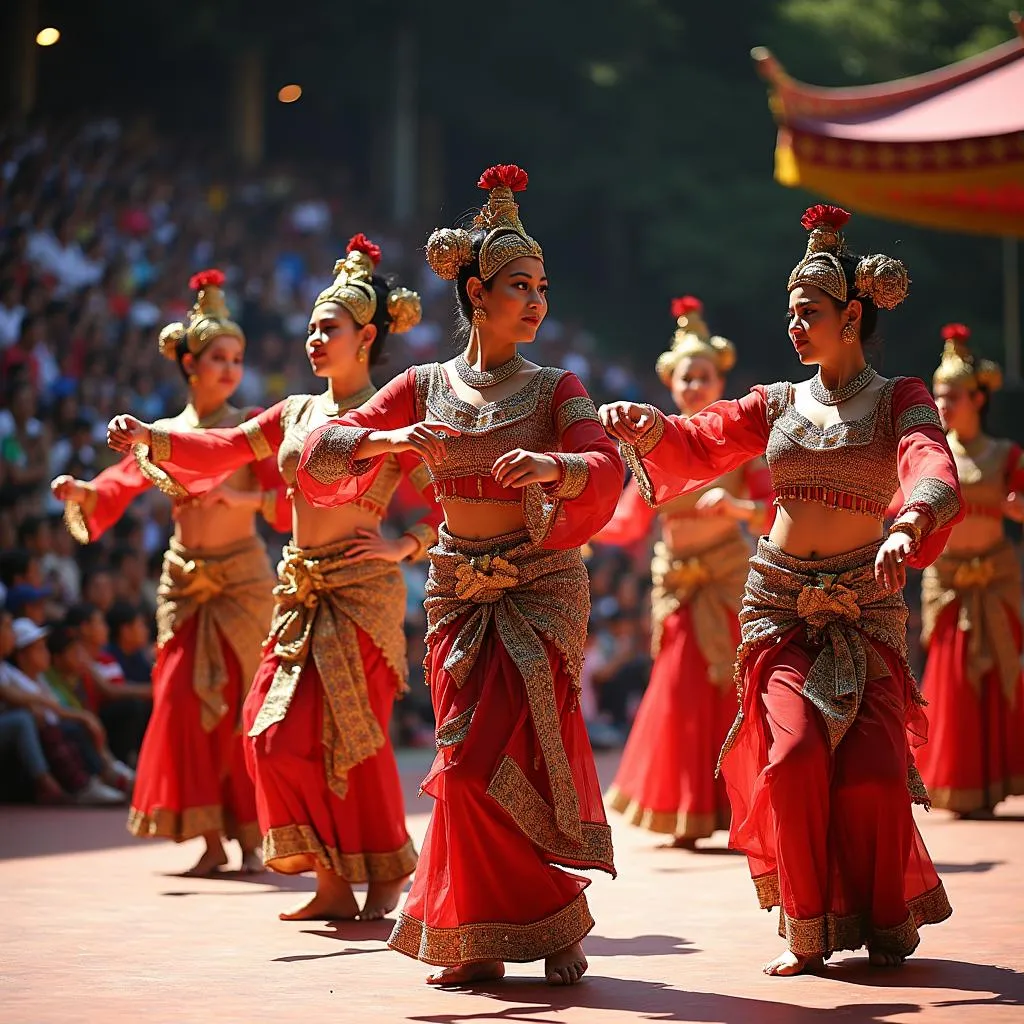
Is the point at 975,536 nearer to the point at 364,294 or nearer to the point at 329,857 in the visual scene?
the point at 364,294

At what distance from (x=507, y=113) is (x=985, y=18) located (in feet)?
20.7

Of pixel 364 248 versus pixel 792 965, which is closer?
pixel 792 965

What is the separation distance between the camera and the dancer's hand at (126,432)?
6164 millimetres

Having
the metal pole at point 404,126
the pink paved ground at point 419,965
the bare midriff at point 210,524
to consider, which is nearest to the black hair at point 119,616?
the pink paved ground at point 419,965

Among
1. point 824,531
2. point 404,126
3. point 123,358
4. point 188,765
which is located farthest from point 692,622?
point 404,126

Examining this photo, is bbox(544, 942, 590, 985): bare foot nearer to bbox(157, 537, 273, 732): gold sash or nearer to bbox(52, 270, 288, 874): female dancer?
bbox(52, 270, 288, 874): female dancer

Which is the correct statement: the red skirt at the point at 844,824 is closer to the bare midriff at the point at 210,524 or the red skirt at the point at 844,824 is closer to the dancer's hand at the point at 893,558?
the dancer's hand at the point at 893,558

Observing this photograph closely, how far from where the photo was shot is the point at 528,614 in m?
4.89

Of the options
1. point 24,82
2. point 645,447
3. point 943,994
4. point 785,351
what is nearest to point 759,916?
point 943,994

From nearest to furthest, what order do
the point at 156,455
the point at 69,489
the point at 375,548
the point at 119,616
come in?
the point at 375,548 < the point at 156,455 < the point at 69,489 < the point at 119,616

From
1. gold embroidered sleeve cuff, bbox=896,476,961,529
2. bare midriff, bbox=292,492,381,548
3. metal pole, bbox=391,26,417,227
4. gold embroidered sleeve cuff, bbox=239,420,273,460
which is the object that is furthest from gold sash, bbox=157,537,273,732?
metal pole, bbox=391,26,417,227

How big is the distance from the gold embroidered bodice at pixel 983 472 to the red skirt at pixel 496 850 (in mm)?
4116

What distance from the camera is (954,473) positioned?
15.5 ft

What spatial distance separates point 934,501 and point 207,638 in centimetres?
337
